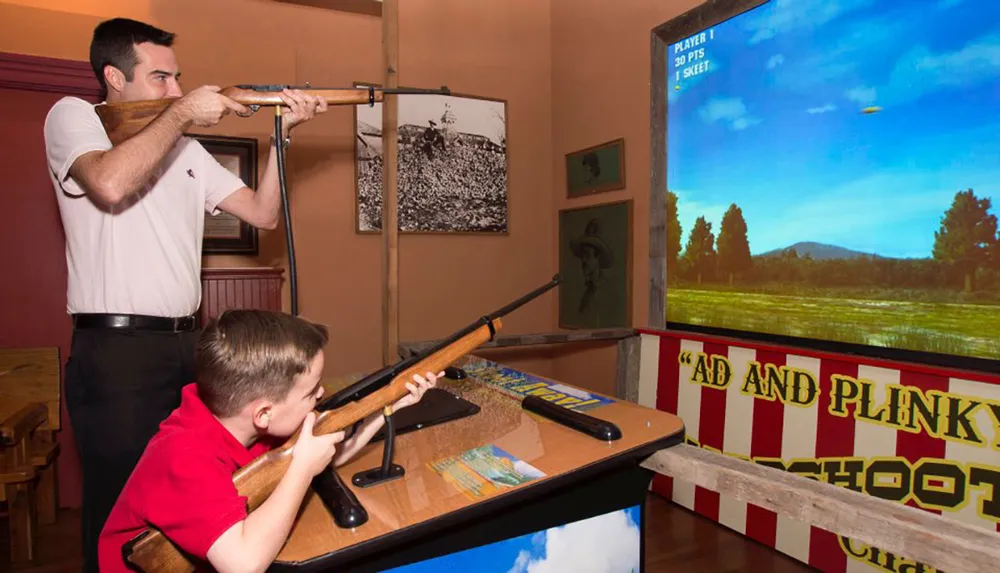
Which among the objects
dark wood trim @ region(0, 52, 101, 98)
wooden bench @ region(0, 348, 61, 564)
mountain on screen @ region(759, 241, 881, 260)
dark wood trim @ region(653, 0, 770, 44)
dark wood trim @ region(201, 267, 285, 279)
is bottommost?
wooden bench @ region(0, 348, 61, 564)

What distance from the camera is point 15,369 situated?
2648 mm

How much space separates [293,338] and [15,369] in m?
2.55

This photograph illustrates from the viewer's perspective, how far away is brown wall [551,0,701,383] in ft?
9.86

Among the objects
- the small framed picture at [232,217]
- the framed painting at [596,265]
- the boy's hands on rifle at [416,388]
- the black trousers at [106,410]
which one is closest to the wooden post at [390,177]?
the small framed picture at [232,217]

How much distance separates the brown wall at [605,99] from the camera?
9.86ft

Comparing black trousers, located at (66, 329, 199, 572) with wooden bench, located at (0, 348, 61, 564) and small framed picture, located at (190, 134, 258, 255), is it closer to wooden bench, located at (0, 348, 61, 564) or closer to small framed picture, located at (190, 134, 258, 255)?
wooden bench, located at (0, 348, 61, 564)

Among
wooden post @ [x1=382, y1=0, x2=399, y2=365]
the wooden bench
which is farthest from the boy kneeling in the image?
the wooden bench

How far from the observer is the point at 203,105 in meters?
1.39

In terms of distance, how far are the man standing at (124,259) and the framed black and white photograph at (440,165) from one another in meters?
1.78

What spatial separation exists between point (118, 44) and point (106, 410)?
0.91 meters

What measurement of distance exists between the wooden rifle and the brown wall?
1.97 metres

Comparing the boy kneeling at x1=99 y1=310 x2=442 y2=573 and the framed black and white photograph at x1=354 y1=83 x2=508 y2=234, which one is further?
the framed black and white photograph at x1=354 y1=83 x2=508 y2=234

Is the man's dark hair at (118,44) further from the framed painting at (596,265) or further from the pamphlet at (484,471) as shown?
the framed painting at (596,265)

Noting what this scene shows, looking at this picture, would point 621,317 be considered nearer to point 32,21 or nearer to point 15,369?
point 15,369
